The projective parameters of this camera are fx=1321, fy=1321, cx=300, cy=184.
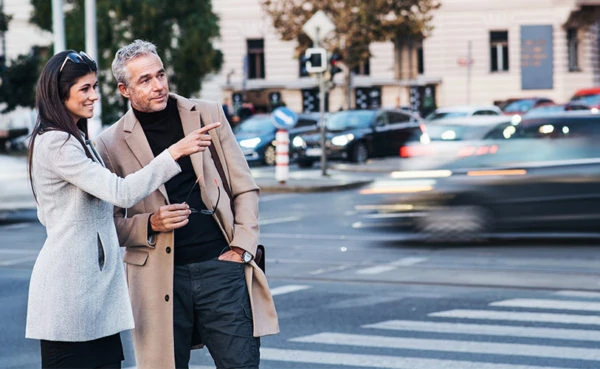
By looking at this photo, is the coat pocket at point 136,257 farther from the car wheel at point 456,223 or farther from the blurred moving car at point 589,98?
the blurred moving car at point 589,98

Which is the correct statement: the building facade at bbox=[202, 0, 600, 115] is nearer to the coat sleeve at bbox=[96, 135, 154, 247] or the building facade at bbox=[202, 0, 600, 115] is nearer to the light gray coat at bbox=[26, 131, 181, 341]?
the coat sleeve at bbox=[96, 135, 154, 247]

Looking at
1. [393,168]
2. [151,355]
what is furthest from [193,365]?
[393,168]

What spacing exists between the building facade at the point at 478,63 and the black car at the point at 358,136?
1852cm

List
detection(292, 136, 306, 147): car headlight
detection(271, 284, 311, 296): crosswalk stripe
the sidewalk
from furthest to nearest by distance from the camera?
detection(292, 136, 306, 147): car headlight → the sidewalk → detection(271, 284, 311, 296): crosswalk stripe

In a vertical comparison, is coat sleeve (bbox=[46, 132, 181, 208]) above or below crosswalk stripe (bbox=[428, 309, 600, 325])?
above

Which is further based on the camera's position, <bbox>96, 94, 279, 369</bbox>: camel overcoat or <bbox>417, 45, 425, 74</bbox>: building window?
<bbox>417, 45, 425, 74</bbox>: building window

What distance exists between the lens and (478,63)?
54.0m

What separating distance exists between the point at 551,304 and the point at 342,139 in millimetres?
22503

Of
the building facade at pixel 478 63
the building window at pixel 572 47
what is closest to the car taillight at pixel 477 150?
the building facade at pixel 478 63

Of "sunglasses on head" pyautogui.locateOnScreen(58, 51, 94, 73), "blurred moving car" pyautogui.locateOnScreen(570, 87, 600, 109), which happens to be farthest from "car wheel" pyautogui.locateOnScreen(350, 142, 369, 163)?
"sunglasses on head" pyautogui.locateOnScreen(58, 51, 94, 73)

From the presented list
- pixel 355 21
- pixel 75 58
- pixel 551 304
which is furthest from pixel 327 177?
pixel 75 58

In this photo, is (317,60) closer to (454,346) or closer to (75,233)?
(454,346)

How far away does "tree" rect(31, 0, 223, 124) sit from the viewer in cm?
3653

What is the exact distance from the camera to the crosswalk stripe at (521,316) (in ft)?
29.7
